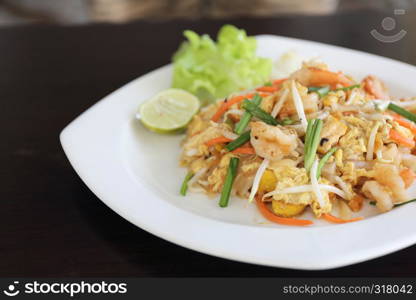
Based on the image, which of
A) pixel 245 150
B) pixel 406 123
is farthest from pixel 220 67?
pixel 406 123

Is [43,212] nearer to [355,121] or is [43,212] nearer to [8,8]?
[355,121]

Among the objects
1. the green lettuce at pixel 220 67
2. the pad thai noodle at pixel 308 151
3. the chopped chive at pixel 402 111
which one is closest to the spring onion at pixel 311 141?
the pad thai noodle at pixel 308 151

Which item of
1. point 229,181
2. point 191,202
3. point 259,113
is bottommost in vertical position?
point 191,202

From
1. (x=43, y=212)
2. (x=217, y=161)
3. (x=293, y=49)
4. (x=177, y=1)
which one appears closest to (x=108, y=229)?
(x=43, y=212)

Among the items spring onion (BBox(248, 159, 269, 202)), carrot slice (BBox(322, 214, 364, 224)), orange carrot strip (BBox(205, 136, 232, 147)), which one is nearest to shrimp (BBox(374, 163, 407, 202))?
carrot slice (BBox(322, 214, 364, 224))

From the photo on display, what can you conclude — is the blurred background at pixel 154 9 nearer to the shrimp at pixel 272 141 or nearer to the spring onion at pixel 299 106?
the spring onion at pixel 299 106

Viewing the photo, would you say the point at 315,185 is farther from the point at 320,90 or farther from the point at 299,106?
the point at 320,90

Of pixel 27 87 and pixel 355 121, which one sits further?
Answer: pixel 27 87
